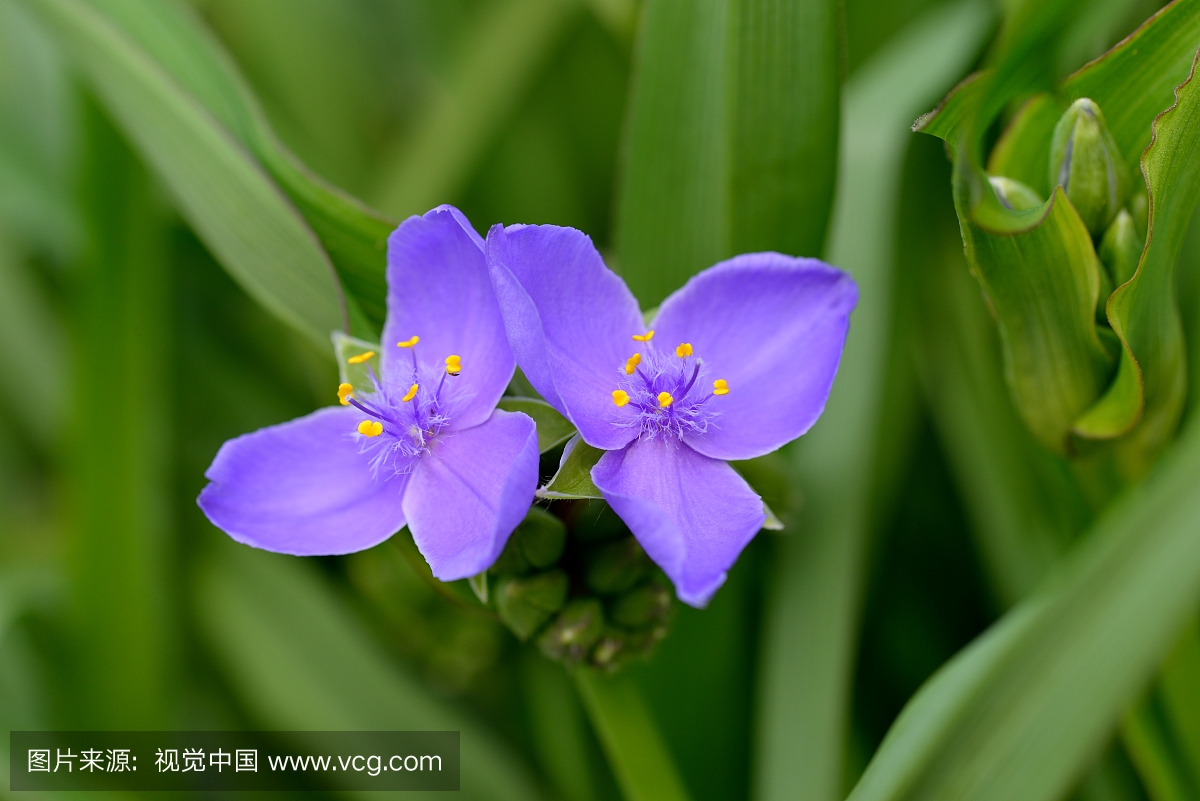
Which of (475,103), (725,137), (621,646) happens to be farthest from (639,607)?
(475,103)

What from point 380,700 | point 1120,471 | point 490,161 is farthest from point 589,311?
point 490,161

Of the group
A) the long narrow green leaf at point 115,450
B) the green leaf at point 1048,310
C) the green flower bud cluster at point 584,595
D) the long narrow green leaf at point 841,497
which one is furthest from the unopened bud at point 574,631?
the long narrow green leaf at point 115,450

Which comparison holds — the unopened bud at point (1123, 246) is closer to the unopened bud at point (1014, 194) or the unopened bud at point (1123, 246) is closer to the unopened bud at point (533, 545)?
the unopened bud at point (1014, 194)

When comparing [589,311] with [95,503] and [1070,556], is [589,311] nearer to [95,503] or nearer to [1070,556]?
[1070,556]

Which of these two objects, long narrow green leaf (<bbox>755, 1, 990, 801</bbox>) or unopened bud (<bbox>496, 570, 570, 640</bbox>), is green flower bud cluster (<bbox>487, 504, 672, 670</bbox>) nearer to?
unopened bud (<bbox>496, 570, 570, 640</bbox>)

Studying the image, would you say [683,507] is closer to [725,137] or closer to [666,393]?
[666,393]

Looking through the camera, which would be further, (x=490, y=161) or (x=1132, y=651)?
(x=490, y=161)

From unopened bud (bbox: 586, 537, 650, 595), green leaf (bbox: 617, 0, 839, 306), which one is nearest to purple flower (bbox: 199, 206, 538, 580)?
unopened bud (bbox: 586, 537, 650, 595)
